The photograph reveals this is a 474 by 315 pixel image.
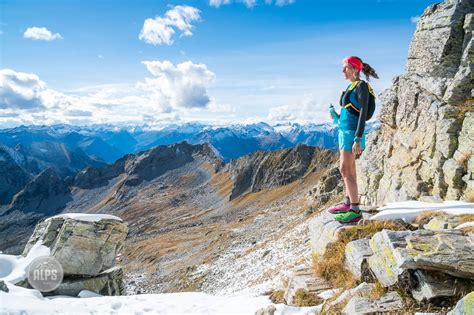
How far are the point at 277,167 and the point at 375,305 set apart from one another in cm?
12889

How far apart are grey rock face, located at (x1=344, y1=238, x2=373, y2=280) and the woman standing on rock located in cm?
205

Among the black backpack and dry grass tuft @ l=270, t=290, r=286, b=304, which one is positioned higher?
the black backpack

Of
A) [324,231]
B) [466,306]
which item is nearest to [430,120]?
[324,231]

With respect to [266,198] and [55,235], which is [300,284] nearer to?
[55,235]

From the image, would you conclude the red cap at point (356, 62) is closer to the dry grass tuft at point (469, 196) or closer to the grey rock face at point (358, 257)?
the grey rock face at point (358, 257)

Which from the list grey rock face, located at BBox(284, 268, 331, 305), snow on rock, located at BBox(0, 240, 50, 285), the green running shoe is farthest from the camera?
snow on rock, located at BBox(0, 240, 50, 285)

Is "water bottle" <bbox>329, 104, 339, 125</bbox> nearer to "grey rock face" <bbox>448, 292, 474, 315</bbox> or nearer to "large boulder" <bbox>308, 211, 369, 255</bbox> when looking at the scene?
"large boulder" <bbox>308, 211, 369, 255</bbox>

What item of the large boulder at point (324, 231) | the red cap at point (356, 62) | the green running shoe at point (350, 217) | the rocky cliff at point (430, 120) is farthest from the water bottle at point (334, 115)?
the rocky cliff at point (430, 120)

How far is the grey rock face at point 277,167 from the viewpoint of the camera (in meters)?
124

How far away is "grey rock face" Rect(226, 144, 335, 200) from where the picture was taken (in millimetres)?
123875

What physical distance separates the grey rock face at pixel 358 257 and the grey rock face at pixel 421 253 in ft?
1.12

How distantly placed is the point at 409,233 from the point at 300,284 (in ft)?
10.8

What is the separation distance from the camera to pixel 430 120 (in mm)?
19031

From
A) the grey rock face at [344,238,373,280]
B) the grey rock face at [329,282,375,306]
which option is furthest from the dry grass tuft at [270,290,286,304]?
the grey rock face at [329,282,375,306]
